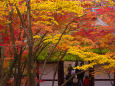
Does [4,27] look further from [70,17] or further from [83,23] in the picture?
[83,23]

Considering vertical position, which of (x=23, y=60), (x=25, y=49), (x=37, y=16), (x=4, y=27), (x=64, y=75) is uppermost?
(x=37, y=16)

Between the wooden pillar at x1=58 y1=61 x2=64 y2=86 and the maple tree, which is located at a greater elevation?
the maple tree

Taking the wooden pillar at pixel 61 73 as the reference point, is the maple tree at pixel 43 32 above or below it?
above

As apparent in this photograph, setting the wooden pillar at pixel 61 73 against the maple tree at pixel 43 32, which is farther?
the wooden pillar at pixel 61 73

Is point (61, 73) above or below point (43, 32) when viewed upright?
below

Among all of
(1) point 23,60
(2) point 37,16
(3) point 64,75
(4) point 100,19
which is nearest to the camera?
(2) point 37,16

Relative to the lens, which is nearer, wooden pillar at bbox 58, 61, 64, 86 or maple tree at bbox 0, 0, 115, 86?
maple tree at bbox 0, 0, 115, 86

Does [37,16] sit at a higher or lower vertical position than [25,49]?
higher

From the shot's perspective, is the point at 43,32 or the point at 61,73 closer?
the point at 43,32

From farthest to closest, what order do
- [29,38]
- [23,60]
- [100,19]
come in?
[100,19], [23,60], [29,38]

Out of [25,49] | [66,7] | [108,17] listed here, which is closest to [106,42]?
[108,17]

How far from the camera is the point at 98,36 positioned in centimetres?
889

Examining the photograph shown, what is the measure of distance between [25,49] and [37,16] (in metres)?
1.66

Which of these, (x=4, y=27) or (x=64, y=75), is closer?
(x=4, y=27)
